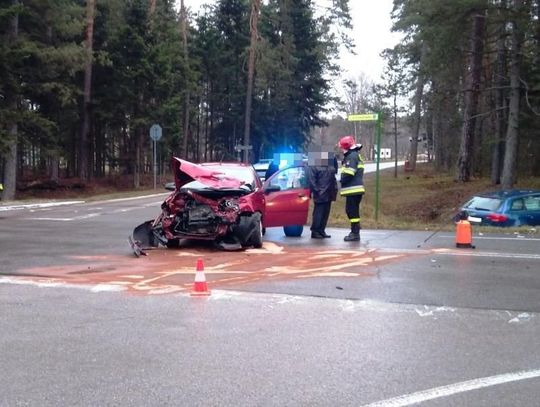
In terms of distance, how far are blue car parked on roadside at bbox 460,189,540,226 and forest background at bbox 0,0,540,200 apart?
4.53 m

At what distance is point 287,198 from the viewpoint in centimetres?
1329

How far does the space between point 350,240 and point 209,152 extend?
54064 millimetres

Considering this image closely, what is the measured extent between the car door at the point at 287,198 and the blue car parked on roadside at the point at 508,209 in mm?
5379

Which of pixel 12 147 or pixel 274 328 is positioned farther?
pixel 12 147

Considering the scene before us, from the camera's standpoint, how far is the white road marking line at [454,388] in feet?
14.6

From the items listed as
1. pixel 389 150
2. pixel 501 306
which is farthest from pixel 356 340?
pixel 389 150

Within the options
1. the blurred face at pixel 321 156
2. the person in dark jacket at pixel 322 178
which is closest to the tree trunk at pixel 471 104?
the blurred face at pixel 321 156

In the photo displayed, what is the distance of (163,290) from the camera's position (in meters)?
8.12

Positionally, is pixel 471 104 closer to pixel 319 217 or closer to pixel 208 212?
pixel 319 217

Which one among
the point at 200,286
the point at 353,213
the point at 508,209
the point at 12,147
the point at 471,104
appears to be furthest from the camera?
the point at 471,104

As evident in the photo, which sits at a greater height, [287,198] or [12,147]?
[12,147]

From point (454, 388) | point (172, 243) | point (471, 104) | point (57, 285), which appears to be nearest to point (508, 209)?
point (172, 243)

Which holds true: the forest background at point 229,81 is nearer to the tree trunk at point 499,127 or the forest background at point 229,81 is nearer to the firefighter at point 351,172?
the tree trunk at point 499,127

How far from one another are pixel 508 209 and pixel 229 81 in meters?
44.5
